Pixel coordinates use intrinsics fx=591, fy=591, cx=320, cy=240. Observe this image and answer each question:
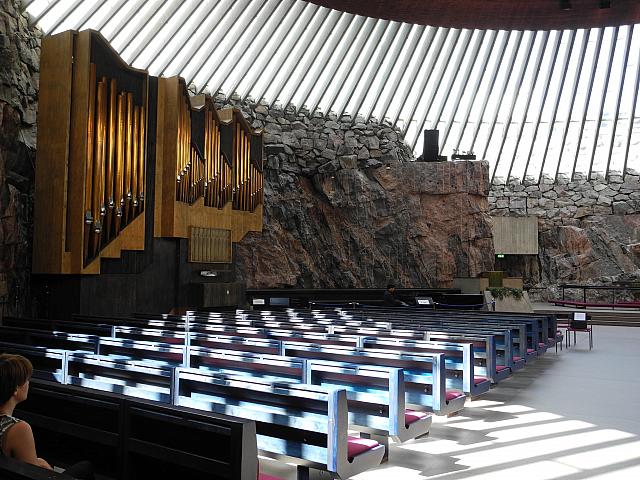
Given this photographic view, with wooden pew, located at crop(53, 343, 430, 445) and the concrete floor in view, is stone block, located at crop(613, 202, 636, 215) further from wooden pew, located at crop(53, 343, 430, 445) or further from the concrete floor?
wooden pew, located at crop(53, 343, 430, 445)

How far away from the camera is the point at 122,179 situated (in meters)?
8.68

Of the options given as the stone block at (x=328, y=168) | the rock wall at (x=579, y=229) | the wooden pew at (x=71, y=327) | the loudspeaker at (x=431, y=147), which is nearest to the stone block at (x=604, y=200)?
the rock wall at (x=579, y=229)

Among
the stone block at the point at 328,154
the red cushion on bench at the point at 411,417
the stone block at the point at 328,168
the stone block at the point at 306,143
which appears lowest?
the red cushion on bench at the point at 411,417

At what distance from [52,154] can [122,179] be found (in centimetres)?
100

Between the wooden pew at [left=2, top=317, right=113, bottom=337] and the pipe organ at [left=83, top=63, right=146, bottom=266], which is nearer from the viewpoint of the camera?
the wooden pew at [left=2, top=317, right=113, bottom=337]

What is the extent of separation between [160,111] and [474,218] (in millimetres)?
9943

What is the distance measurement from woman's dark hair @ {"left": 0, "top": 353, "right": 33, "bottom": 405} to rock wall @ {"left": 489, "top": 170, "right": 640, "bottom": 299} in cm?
2070

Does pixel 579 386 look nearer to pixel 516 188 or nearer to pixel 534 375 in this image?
pixel 534 375

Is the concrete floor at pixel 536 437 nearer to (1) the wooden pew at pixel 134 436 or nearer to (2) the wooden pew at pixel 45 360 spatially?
(1) the wooden pew at pixel 134 436

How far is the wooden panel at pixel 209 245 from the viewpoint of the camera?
411 inches

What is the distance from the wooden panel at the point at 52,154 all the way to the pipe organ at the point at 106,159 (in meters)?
0.01

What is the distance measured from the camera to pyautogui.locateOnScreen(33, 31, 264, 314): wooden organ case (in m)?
8.02

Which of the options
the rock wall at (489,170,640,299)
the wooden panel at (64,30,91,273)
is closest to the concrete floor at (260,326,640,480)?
the wooden panel at (64,30,91,273)

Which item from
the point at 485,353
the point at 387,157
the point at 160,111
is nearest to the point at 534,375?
the point at 485,353
